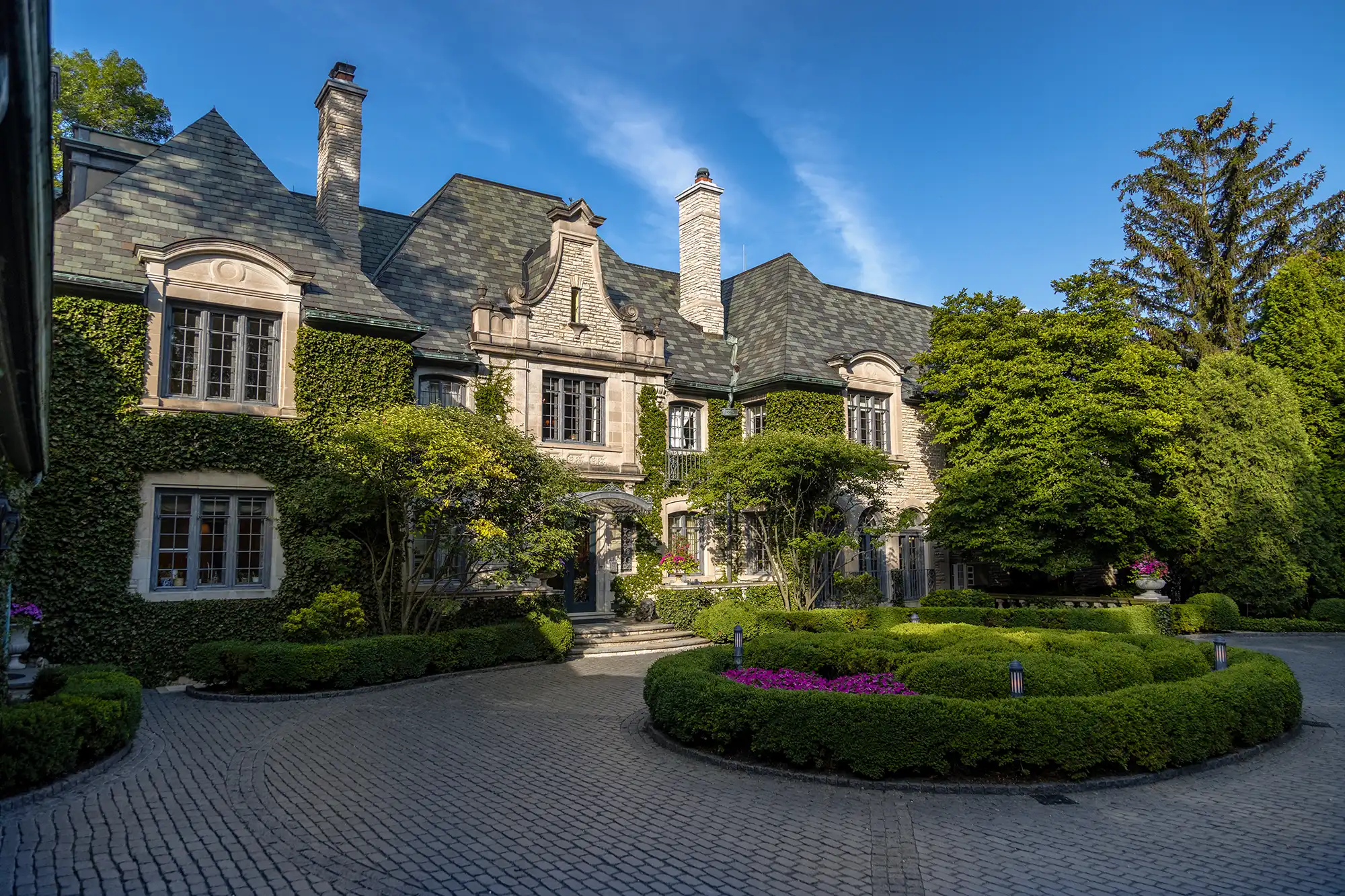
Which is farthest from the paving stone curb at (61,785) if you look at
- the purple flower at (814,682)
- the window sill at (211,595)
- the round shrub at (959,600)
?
the round shrub at (959,600)

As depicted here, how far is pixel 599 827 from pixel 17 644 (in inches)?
380

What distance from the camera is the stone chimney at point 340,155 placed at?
1905cm

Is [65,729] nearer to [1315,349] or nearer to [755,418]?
[755,418]

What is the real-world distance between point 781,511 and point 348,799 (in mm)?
15197

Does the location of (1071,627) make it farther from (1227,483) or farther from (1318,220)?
(1318,220)

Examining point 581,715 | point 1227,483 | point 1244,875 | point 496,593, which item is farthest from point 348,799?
point 1227,483

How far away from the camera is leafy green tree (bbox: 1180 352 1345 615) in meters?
23.3

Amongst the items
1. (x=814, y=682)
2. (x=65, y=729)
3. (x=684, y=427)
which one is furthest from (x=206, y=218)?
(x=814, y=682)

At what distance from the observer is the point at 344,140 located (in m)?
19.4

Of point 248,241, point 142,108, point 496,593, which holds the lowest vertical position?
point 496,593

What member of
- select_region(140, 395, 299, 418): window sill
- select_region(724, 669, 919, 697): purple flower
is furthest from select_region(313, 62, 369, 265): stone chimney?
select_region(724, 669, 919, 697): purple flower

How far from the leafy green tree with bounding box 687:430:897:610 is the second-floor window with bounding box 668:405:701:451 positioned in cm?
79

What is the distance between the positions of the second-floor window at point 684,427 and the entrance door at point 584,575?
3.48 meters

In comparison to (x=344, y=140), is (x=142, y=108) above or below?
above
